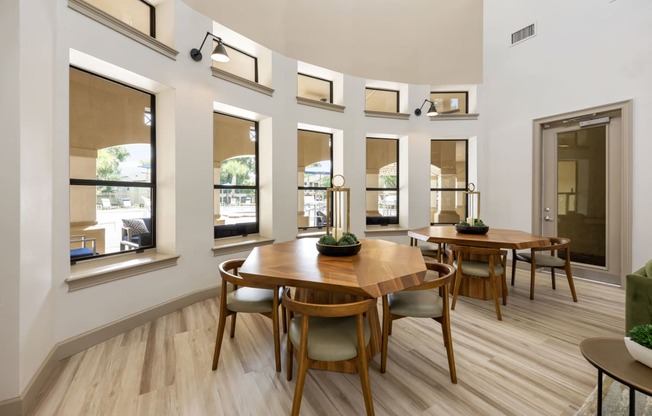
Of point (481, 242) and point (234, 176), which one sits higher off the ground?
point (234, 176)

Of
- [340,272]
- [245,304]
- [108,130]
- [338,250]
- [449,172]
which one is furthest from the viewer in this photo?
[449,172]

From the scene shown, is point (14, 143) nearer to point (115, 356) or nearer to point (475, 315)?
point (115, 356)

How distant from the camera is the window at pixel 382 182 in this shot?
545 centimetres

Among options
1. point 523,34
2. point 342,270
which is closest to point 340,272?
point 342,270

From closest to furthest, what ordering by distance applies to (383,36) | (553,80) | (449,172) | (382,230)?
(553,80) < (383,36) < (382,230) < (449,172)

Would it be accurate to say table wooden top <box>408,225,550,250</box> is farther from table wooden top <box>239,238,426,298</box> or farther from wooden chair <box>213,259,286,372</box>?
wooden chair <box>213,259,286,372</box>

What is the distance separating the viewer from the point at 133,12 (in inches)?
116

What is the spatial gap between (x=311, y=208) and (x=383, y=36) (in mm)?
3340

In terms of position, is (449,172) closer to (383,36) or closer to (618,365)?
(383,36)

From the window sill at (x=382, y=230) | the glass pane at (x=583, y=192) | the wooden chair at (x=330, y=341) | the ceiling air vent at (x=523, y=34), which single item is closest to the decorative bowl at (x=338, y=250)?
the wooden chair at (x=330, y=341)

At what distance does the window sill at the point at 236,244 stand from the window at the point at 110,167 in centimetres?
74

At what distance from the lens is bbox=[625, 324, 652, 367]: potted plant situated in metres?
1.22

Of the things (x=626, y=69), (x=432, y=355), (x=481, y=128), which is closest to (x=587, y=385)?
(x=432, y=355)

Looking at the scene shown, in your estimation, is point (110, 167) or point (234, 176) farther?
point (234, 176)
